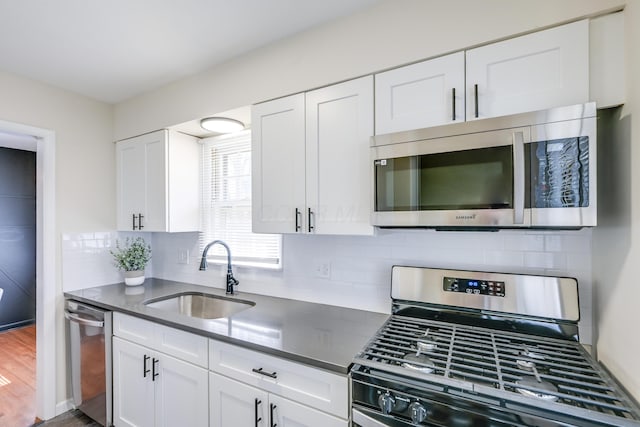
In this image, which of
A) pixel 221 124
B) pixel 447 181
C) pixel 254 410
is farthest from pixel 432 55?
pixel 254 410

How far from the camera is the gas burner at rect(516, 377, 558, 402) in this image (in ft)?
3.10

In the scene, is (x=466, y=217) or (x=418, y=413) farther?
(x=466, y=217)

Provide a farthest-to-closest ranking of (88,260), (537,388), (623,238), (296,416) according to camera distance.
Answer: (88,260), (296,416), (623,238), (537,388)

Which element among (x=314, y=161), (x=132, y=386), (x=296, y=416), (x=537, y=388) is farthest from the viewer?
(x=132, y=386)

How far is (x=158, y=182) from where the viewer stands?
2.38 metres

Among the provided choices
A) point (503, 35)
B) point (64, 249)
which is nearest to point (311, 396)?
point (503, 35)

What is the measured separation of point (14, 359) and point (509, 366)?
4.50m

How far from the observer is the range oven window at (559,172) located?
1062 mm

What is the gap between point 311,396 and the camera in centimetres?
128

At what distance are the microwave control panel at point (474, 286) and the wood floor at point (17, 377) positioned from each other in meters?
2.97

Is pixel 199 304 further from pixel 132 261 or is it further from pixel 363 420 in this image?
pixel 363 420

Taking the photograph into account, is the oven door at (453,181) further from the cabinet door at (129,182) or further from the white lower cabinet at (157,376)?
the cabinet door at (129,182)

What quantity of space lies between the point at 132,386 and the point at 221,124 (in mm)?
1715

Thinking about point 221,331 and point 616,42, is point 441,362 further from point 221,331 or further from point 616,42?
point 616,42
